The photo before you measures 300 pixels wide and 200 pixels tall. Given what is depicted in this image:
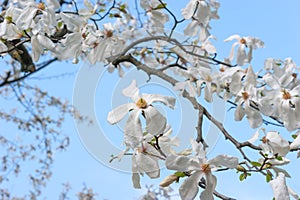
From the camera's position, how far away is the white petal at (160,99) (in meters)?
0.79

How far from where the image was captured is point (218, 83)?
140 centimetres

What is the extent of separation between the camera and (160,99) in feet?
2.59

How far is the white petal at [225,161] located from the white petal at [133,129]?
14 cm

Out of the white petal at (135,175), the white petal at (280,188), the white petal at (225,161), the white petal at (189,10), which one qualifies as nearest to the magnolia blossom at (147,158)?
the white petal at (135,175)

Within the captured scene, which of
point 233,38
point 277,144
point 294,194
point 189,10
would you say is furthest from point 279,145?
point 233,38

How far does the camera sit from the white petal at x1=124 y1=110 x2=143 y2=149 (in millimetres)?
763

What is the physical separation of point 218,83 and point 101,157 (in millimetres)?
612

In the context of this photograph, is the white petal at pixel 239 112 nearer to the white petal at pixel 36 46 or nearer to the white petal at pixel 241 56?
the white petal at pixel 241 56

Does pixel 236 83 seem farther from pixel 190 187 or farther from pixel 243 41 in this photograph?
pixel 190 187

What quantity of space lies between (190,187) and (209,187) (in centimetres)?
4

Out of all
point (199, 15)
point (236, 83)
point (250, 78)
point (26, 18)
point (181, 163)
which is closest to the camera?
point (181, 163)

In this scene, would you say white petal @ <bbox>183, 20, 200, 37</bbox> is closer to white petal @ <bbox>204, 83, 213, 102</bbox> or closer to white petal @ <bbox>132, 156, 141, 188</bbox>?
white petal @ <bbox>204, 83, 213, 102</bbox>

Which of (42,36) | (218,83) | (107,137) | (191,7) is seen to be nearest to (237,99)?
(218,83)

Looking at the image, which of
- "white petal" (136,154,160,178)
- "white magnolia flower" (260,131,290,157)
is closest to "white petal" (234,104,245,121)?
"white magnolia flower" (260,131,290,157)
